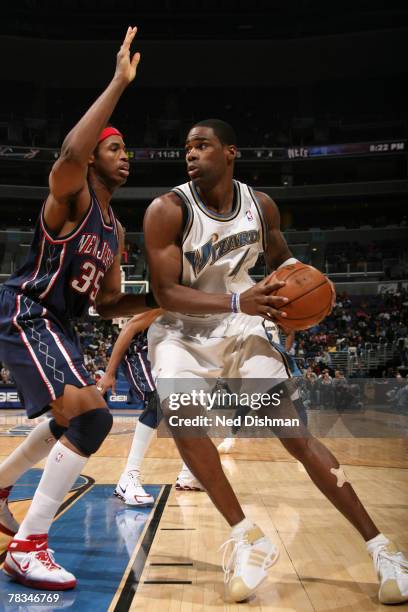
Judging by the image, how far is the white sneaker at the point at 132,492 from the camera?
16.1ft

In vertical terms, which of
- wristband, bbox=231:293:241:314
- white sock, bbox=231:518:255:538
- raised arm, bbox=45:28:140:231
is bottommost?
white sock, bbox=231:518:255:538

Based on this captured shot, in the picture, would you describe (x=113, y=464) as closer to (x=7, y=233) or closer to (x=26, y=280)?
(x=26, y=280)

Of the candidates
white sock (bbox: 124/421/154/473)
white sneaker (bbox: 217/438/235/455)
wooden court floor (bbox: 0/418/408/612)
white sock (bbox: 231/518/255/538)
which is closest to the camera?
wooden court floor (bbox: 0/418/408/612)

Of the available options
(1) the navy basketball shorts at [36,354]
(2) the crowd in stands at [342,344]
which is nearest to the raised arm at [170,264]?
(1) the navy basketball shorts at [36,354]

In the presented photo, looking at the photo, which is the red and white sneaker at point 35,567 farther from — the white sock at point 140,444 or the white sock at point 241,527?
the white sock at point 140,444

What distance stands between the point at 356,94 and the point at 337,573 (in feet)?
99.7

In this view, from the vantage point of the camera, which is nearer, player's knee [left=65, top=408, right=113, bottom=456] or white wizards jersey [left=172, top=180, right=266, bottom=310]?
player's knee [left=65, top=408, right=113, bottom=456]

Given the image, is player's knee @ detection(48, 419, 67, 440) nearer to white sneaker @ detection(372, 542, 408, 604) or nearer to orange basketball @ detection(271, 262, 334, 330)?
orange basketball @ detection(271, 262, 334, 330)

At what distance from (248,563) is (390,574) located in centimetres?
61

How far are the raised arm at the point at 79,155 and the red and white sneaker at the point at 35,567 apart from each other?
5.05ft

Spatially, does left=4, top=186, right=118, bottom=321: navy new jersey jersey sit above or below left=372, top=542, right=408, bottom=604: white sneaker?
above

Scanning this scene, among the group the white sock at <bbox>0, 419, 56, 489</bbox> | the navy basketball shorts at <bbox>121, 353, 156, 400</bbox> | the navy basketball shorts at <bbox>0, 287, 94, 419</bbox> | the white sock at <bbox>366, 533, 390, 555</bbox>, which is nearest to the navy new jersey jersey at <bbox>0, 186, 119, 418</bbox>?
the navy basketball shorts at <bbox>0, 287, 94, 419</bbox>

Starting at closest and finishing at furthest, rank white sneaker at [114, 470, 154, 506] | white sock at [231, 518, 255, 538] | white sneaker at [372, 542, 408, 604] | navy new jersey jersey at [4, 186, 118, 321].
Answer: white sneaker at [372, 542, 408, 604]
white sock at [231, 518, 255, 538]
navy new jersey jersey at [4, 186, 118, 321]
white sneaker at [114, 470, 154, 506]

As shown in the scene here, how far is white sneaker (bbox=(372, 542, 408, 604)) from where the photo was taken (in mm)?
2605
